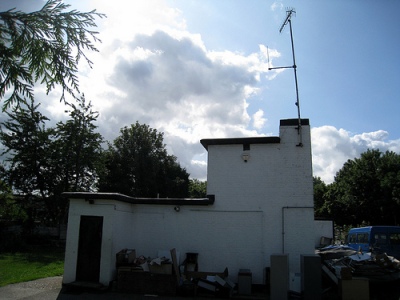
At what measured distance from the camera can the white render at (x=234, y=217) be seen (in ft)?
37.0

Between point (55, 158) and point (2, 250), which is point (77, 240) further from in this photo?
point (55, 158)

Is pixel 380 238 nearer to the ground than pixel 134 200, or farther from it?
nearer to the ground

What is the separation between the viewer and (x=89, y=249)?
11.1 m

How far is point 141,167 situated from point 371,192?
89.2 ft

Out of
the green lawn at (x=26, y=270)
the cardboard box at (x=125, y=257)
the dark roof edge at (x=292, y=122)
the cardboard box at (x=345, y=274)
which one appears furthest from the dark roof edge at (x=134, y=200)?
the cardboard box at (x=345, y=274)

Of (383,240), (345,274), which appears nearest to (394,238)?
(383,240)

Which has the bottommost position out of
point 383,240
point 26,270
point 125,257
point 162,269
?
point 26,270

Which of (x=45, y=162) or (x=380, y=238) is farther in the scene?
(x=45, y=162)

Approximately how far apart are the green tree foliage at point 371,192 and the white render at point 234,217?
28.1 meters

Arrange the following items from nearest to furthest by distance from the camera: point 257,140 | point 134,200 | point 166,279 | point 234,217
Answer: point 166,279
point 234,217
point 257,140
point 134,200

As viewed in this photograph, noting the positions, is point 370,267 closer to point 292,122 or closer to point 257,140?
point 292,122

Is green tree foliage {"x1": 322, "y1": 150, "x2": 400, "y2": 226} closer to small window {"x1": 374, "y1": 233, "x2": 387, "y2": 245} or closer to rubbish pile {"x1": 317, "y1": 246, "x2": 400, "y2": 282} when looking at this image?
small window {"x1": 374, "y1": 233, "x2": 387, "y2": 245}

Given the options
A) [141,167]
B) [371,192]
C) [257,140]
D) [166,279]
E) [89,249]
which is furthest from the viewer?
[141,167]

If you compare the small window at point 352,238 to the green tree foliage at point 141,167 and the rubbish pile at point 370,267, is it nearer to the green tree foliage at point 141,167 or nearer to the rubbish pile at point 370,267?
the rubbish pile at point 370,267
